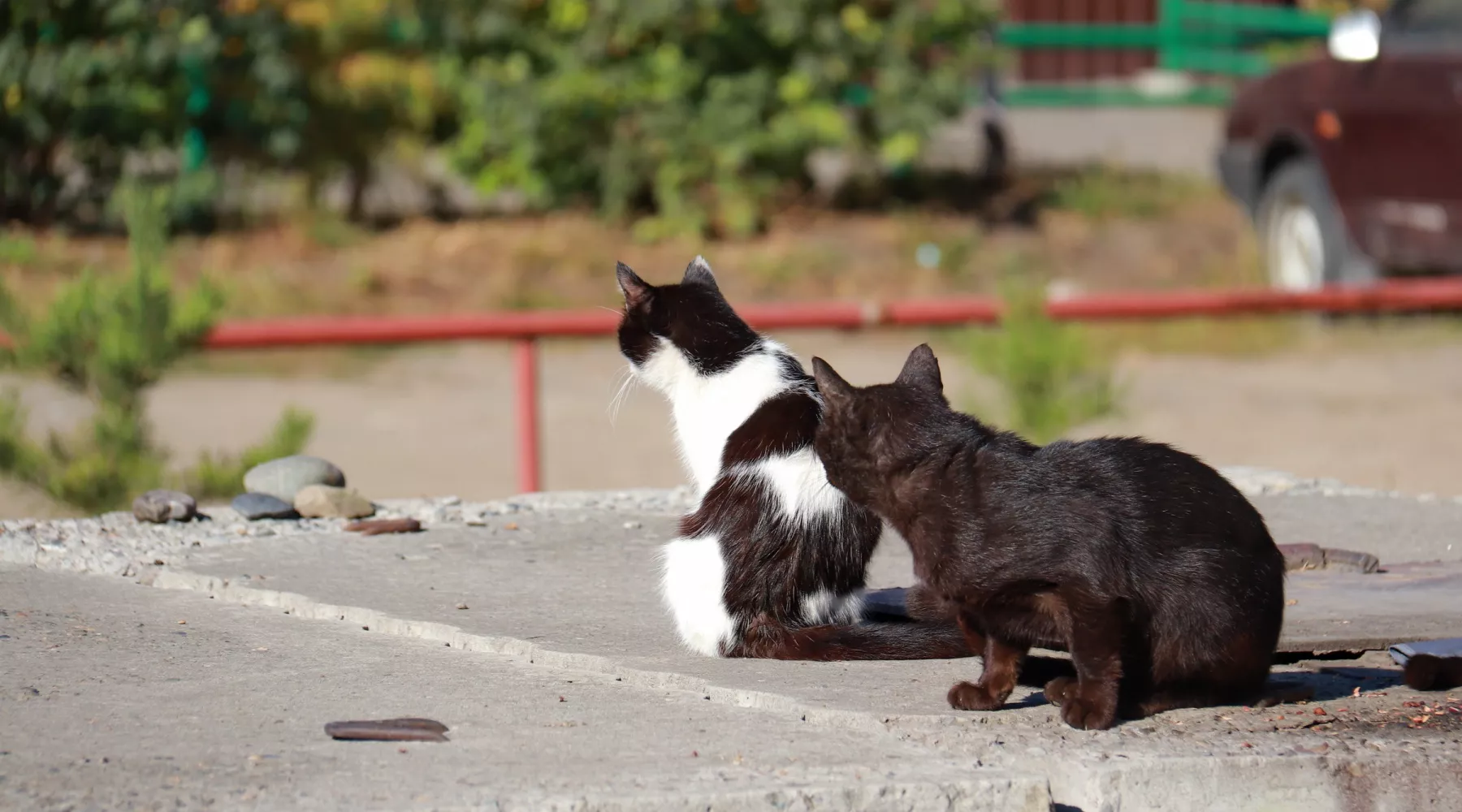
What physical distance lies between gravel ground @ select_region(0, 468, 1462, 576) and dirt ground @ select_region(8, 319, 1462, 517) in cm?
120

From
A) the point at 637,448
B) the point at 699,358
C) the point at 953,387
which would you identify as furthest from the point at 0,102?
the point at 699,358

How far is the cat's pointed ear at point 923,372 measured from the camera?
3.74m

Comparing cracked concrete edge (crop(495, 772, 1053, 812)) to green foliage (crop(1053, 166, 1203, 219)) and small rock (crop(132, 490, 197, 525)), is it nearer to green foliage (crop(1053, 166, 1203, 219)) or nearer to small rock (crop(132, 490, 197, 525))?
small rock (crop(132, 490, 197, 525))

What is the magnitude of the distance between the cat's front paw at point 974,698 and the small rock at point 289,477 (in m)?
2.74

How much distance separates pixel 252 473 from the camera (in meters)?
5.84

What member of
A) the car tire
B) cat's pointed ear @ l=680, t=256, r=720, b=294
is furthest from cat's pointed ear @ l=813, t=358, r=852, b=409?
the car tire

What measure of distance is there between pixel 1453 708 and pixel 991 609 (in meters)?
0.99

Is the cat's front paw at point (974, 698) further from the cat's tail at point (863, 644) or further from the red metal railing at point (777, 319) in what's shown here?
the red metal railing at point (777, 319)

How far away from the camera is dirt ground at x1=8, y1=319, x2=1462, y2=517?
8.79m

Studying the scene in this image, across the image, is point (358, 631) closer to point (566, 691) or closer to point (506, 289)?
point (566, 691)

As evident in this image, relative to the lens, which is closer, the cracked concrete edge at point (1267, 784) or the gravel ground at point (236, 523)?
the cracked concrete edge at point (1267, 784)

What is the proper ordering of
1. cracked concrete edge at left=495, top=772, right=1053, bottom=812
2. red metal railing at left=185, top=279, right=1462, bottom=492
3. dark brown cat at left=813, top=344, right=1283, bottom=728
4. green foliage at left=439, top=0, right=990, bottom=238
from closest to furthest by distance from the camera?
cracked concrete edge at left=495, top=772, right=1053, bottom=812, dark brown cat at left=813, top=344, right=1283, bottom=728, red metal railing at left=185, top=279, right=1462, bottom=492, green foliage at left=439, top=0, right=990, bottom=238

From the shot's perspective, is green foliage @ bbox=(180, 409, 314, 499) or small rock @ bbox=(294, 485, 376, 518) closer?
small rock @ bbox=(294, 485, 376, 518)

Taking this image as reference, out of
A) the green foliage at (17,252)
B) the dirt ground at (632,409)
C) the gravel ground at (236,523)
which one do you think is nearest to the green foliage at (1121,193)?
the dirt ground at (632,409)
